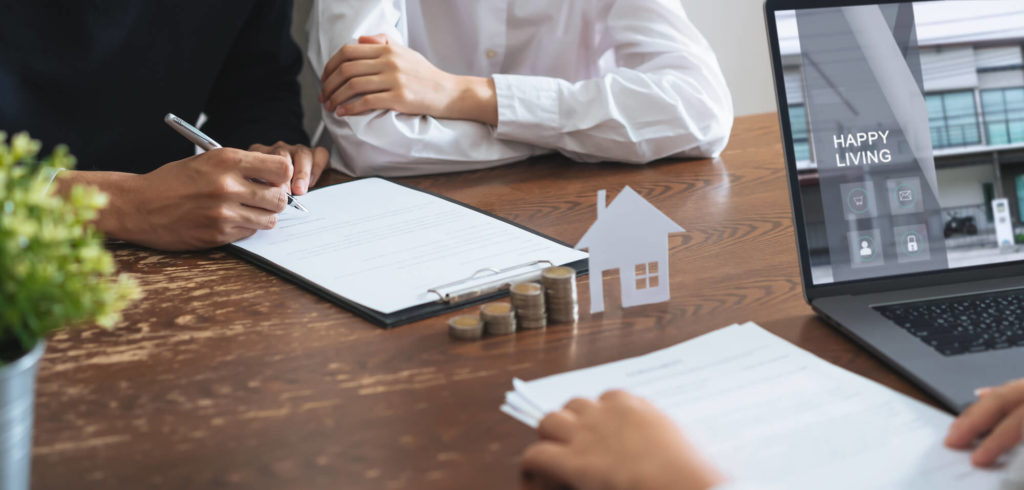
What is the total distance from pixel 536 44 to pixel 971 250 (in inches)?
37.9

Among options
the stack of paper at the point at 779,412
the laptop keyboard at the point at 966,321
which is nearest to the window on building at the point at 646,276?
the stack of paper at the point at 779,412

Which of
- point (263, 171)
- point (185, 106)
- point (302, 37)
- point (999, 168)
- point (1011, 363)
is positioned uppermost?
point (302, 37)

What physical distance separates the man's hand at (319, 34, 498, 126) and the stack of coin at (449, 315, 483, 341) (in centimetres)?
63

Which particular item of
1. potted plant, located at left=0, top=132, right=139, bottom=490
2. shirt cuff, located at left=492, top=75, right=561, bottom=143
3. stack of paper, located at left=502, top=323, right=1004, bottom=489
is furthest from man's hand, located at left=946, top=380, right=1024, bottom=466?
shirt cuff, located at left=492, top=75, right=561, bottom=143

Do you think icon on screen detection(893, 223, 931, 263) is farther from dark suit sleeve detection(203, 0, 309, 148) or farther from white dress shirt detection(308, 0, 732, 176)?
dark suit sleeve detection(203, 0, 309, 148)

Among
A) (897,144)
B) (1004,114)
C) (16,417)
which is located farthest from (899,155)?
(16,417)

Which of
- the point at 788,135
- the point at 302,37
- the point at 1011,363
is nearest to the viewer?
the point at 1011,363

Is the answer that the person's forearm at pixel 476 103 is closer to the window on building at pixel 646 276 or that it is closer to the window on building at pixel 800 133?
the window on building at pixel 646 276

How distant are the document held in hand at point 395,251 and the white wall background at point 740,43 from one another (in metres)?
1.38

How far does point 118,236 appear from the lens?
3.34ft

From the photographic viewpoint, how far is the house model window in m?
0.84

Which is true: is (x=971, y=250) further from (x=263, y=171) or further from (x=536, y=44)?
(x=536, y=44)

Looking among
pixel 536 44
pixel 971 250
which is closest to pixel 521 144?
pixel 536 44

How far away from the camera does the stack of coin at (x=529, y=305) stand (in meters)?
0.79
